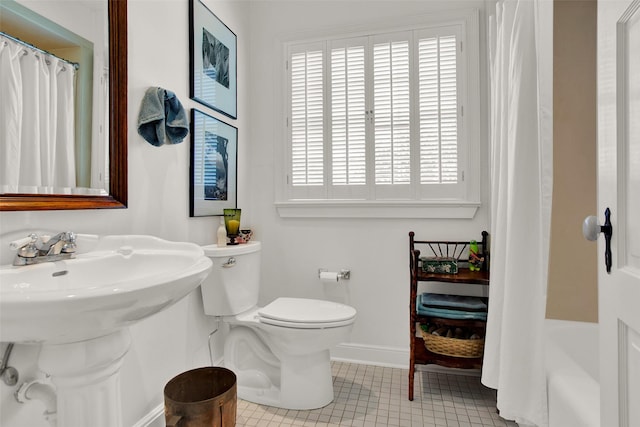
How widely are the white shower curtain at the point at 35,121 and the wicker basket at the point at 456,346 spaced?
1.76 metres

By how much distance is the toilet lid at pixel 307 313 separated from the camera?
1.70 m

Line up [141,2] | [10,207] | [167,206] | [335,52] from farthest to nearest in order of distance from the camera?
[335,52], [167,206], [141,2], [10,207]

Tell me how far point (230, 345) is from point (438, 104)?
184 centimetres

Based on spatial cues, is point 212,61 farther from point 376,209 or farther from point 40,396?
point 40,396

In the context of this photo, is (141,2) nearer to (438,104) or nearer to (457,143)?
(438,104)

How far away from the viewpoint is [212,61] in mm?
2020

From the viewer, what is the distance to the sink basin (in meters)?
0.69

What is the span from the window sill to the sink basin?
1.09m

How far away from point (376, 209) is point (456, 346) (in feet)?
2.89

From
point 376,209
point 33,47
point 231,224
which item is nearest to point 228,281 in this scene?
point 231,224

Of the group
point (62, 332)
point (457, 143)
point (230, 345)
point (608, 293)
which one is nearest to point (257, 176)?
point (230, 345)

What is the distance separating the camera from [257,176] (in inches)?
97.7

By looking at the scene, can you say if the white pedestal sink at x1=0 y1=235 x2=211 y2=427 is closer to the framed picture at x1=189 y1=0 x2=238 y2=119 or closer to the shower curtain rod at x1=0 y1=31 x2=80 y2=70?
the shower curtain rod at x1=0 y1=31 x2=80 y2=70

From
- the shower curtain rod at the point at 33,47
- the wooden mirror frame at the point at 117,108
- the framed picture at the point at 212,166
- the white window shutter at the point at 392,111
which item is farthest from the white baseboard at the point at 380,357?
the shower curtain rod at the point at 33,47
